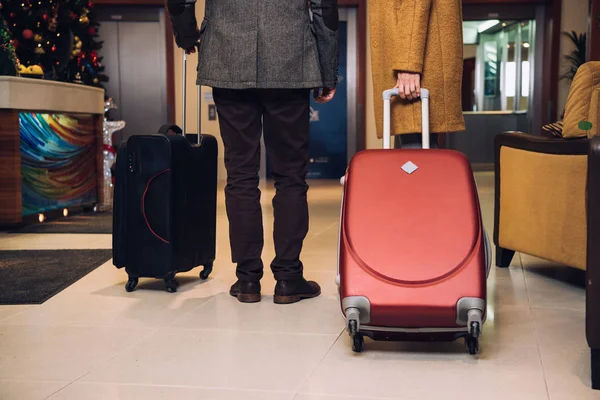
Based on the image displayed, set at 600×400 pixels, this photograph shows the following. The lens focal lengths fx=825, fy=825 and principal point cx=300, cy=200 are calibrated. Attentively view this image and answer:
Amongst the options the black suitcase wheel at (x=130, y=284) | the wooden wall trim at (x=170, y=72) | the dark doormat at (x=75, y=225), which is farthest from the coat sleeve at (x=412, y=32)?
the wooden wall trim at (x=170, y=72)

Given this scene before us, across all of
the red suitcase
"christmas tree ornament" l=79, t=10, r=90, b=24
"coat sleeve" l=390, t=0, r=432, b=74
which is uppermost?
"christmas tree ornament" l=79, t=10, r=90, b=24

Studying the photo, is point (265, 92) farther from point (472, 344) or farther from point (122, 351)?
point (472, 344)

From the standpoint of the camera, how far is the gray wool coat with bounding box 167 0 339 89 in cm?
257

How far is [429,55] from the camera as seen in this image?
90.8 inches

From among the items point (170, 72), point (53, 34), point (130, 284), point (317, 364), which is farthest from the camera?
point (170, 72)

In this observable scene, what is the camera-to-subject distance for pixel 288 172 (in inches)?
106

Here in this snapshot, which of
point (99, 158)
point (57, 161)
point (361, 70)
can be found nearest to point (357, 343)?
point (57, 161)

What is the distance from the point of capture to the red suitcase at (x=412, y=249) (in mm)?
1989

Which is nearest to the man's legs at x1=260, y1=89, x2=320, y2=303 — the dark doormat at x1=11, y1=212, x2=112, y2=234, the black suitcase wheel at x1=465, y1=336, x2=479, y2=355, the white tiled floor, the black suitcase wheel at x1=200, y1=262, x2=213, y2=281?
the white tiled floor

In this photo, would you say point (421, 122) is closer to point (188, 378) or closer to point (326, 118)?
point (188, 378)

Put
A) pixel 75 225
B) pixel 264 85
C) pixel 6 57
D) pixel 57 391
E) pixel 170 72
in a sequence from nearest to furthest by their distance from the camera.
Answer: pixel 57 391 < pixel 264 85 < pixel 6 57 < pixel 75 225 < pixel 170 72

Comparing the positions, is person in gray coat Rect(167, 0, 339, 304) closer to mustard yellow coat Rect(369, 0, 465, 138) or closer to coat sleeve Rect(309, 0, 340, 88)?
coat sleeve Rect(309, 0, 340, 88)

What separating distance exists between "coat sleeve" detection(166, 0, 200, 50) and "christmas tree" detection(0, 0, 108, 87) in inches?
129

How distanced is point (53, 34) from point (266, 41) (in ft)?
14.5
